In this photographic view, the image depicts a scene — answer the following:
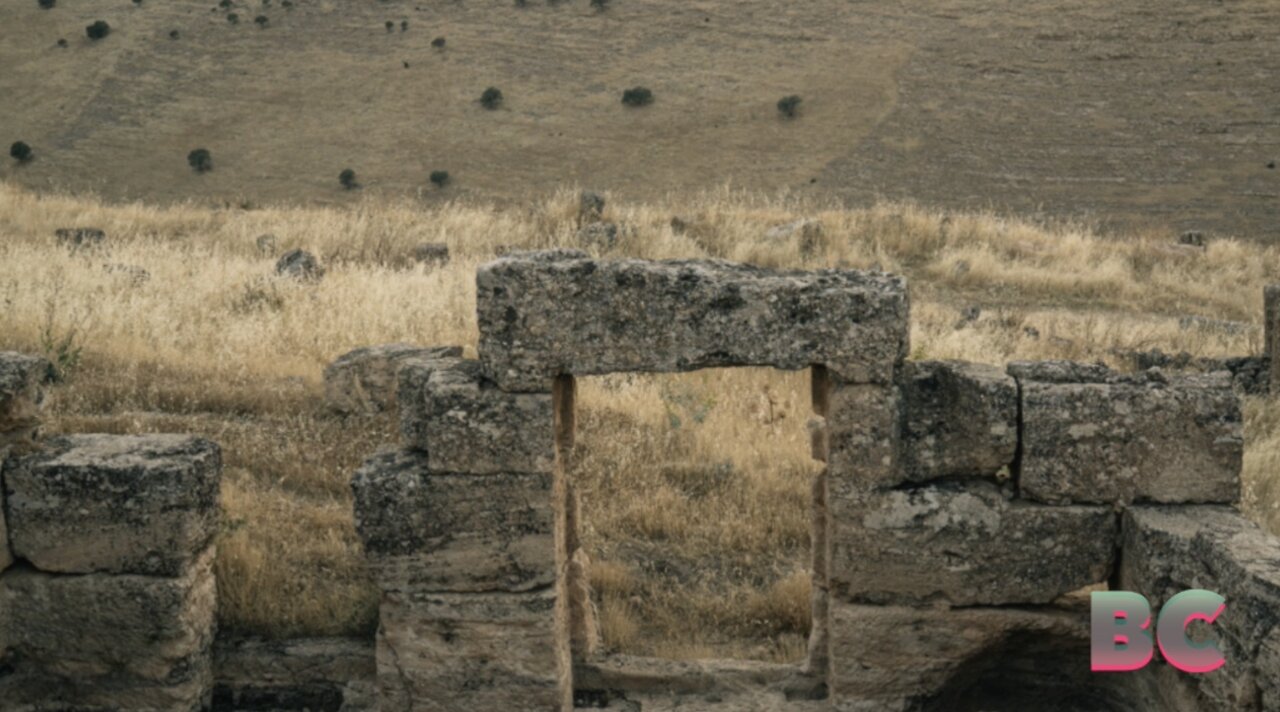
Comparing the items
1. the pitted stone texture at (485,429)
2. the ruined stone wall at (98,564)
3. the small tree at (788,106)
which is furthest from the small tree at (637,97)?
the pitted stone texture at (485,429)

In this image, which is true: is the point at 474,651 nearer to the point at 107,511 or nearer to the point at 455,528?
the point at 455,528

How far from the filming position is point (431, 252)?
1541 centimetres

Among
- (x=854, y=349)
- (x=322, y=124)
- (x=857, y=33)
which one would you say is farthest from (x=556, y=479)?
(x=857, y=33)

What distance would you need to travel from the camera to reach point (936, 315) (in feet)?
44.7

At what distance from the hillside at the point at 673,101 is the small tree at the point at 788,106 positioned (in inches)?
12.0

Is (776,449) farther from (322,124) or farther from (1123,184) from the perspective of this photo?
(322,124)

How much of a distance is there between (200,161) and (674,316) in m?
32.3

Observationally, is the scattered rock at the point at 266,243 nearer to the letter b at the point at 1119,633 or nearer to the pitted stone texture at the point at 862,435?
the pitted stone texture at the point at 862,435

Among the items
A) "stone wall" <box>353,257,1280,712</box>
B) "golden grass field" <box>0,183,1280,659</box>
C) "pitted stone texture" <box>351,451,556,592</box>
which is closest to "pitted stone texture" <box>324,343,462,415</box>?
"golden grass field" <box>0,183,1280,659</box>

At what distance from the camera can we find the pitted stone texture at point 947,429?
557 centimetres

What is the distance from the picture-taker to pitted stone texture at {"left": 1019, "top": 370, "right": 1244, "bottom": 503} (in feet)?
17.7

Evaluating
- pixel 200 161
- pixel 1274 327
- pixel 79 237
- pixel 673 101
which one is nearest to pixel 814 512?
pixel 1274 327

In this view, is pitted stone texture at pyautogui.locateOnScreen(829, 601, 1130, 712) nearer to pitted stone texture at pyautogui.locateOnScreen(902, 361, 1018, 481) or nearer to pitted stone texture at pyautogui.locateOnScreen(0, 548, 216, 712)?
pitted stone texture at pyautogui.locateOnScreen(902, 361, 1018, 481)

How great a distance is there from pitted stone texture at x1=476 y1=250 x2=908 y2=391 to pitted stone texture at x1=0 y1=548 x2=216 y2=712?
2.09 meters
